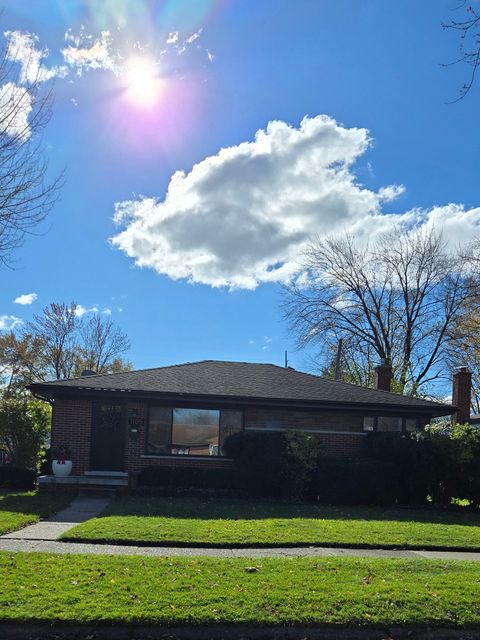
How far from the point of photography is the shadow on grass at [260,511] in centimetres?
1126

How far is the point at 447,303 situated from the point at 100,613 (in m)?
31.0

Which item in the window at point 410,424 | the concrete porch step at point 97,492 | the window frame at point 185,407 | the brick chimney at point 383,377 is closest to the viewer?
the concrete porch step at point 97,492

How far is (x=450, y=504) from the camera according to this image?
47.3 feet

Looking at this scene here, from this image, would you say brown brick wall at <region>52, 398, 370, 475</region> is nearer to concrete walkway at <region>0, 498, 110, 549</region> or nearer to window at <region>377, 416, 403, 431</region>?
window at <region>377, 416, 403, 431</region>

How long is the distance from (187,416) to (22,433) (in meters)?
4.78

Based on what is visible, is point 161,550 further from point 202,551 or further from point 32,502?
point 32,502

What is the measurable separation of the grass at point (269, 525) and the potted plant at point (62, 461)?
2.12 metres

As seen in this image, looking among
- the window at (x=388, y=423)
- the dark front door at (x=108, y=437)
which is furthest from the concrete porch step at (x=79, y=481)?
the window at (x=388, y=423)

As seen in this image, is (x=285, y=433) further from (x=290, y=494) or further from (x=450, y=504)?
(x=450, y=504)

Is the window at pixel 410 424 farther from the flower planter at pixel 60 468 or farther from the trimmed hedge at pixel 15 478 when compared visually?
the trimmed hedge at pixel 15 478

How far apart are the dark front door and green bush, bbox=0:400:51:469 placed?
1.88 m

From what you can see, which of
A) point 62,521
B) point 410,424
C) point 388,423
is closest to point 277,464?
point 388,423

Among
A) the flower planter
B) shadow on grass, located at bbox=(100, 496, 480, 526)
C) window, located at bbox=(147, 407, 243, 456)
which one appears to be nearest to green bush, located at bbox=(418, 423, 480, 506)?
shadow on grass, located at bbox=(100, 496, 480, 526)

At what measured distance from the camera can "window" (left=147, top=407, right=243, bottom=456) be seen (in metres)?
15.6
